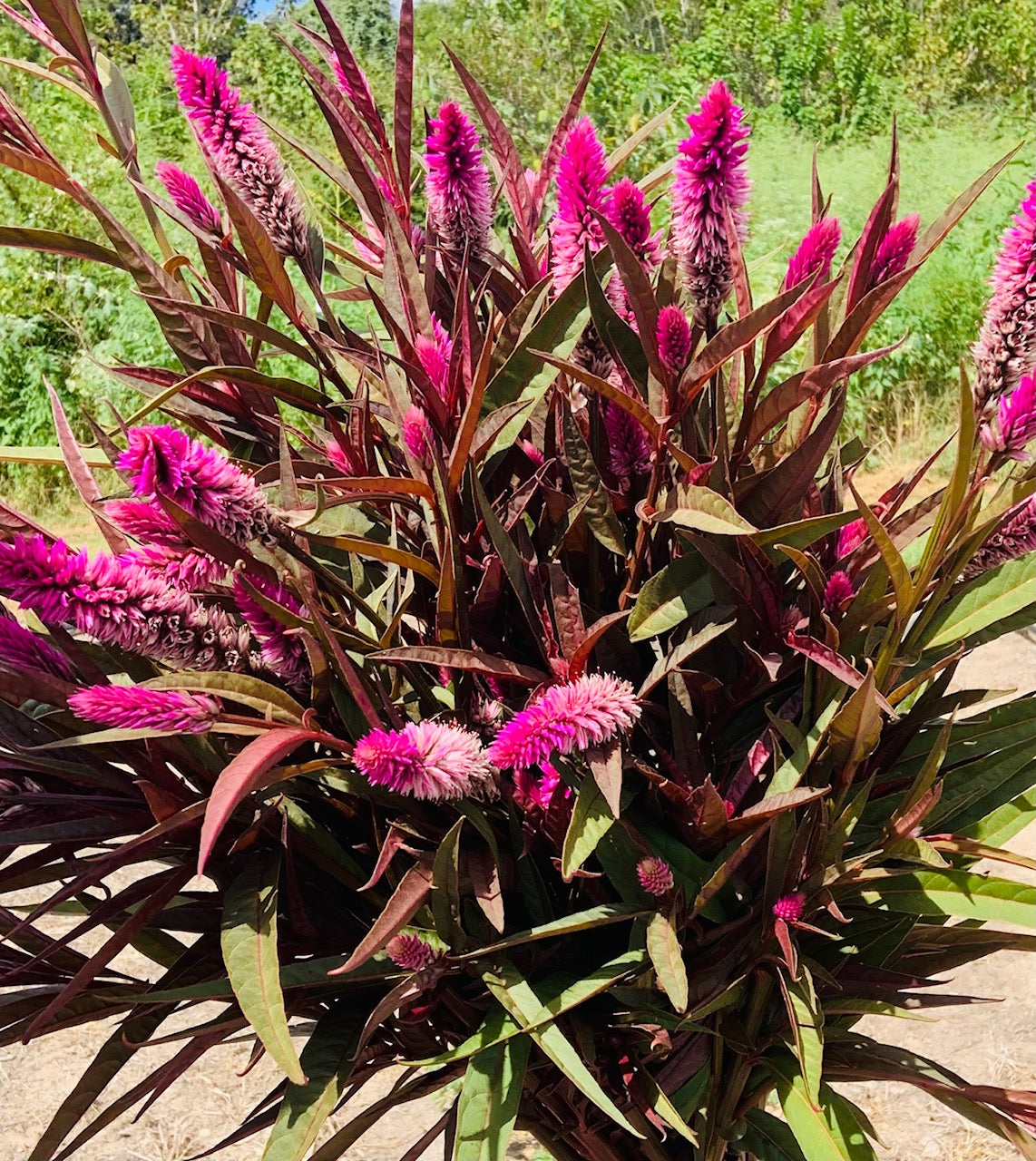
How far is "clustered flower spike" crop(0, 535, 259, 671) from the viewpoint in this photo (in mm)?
464

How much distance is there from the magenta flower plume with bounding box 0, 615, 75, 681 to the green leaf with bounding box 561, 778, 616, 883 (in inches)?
9.7

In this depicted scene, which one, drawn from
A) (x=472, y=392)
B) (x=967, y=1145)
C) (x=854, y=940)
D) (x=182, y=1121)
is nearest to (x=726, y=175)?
(x=472, y=392)

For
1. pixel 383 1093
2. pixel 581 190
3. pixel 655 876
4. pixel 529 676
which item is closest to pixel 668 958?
pixel 655 876

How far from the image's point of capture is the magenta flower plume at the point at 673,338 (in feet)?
1.89

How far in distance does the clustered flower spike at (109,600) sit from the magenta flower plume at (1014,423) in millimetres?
374

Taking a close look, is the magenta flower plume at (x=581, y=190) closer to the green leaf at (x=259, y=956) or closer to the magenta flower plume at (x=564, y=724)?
the magenta flower plume at (x=564, y=724)

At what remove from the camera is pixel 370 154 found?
73 centimetres

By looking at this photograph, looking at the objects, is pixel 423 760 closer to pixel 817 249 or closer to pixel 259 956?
pixel 259 956

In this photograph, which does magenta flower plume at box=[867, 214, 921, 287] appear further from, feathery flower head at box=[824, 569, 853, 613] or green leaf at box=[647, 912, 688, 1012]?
green leaf at box=[647, 912, 688, 1012]

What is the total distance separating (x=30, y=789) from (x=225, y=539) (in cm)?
17

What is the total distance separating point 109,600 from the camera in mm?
479

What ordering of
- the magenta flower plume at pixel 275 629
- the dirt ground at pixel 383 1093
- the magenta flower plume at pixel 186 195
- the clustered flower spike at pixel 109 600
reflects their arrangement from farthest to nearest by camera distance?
the dirt ground at pixel 383 1093 < the magenta flower plume at pixel 186 195 < the magenta flower plume at pixel 275 629 < the clustered flower spike at pixel 109 600

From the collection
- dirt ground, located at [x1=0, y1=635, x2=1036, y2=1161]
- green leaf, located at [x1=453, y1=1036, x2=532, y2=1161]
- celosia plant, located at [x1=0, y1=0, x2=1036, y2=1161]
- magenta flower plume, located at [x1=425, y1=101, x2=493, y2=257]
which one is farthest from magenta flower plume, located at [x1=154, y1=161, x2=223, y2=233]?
dirt ground, located at [x1=0, y1=635, x2=1036, y2=1161]

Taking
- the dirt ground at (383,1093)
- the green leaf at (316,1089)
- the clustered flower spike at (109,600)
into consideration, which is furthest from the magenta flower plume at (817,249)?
the dirt ground at (383,1093)
